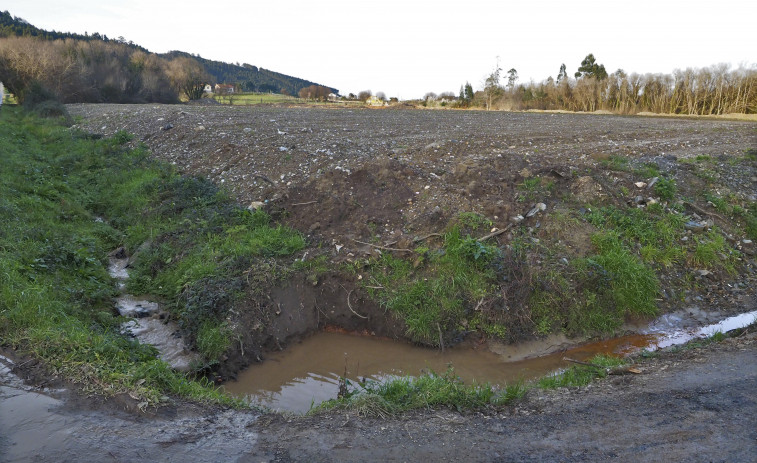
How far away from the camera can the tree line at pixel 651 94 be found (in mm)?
30047

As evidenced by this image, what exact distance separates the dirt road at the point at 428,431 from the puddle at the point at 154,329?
1557 mm

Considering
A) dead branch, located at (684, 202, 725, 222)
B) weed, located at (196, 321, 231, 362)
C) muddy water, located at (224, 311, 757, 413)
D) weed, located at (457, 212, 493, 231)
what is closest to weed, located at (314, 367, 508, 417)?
muddy water, located at (224, 311, 757, 413)

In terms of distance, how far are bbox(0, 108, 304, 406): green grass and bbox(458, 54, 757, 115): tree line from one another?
34.0 meters

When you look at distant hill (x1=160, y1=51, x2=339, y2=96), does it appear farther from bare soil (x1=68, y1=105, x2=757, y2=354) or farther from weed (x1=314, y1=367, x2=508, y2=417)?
weed (x1=314, y1=367, x2=508, y2=417)

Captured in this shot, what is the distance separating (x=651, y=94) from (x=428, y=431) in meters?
38.3

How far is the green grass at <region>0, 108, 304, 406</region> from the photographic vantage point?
3924mm

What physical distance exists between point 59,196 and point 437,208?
7.03 metres

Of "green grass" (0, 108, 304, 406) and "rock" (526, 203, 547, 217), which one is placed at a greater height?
"rock" (526, 203, 547, 217)

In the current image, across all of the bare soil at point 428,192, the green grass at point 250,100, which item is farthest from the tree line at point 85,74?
the bare soil at point 428,192

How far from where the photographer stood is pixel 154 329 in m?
5.49

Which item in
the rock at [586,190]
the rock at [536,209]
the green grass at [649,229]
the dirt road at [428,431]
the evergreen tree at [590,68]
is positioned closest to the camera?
the dirt road at [428,431]

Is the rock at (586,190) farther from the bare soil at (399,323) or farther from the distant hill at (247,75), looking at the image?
the distant hill at (247,75)

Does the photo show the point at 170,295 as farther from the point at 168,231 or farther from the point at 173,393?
the point at 173,393

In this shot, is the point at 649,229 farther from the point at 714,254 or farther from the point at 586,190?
the point at 586,190
